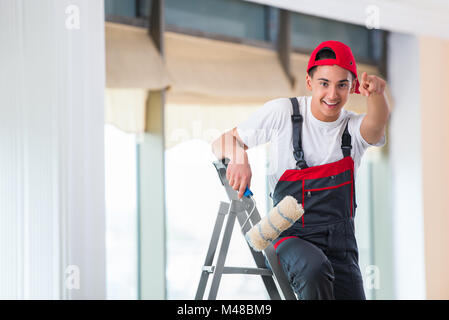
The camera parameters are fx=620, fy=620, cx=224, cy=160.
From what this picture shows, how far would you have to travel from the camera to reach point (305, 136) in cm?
178

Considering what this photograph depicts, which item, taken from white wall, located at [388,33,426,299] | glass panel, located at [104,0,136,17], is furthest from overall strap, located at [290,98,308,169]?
white wall, located at [388,33,426,299]

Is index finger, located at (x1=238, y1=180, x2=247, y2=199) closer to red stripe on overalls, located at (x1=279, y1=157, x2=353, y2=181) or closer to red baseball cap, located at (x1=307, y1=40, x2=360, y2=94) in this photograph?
red stripe on overalls, located at (x1=279, y1=157, x2=353, y2=181)

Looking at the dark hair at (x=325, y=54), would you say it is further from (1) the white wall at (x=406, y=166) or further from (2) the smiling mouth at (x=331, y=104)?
(1) the white wall at (x=406, y=166)

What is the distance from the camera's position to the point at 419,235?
4930mm

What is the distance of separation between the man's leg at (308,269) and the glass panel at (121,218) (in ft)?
7.72

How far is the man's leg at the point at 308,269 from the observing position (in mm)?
1714

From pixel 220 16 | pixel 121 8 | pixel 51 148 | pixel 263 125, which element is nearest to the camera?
pixel 263 125

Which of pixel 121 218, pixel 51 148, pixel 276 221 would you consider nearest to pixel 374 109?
pixel 276 221

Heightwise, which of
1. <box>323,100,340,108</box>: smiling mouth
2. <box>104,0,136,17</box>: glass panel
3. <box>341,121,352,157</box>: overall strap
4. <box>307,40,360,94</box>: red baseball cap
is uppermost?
<box>104,0,136,17</box>: glass panel

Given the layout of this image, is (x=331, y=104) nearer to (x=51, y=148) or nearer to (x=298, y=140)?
(x=298, y=140)

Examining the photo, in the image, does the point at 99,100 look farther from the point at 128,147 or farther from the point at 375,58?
the point at 375,58

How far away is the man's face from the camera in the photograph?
68.0 inches

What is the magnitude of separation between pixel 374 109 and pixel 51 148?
3.87 ft
